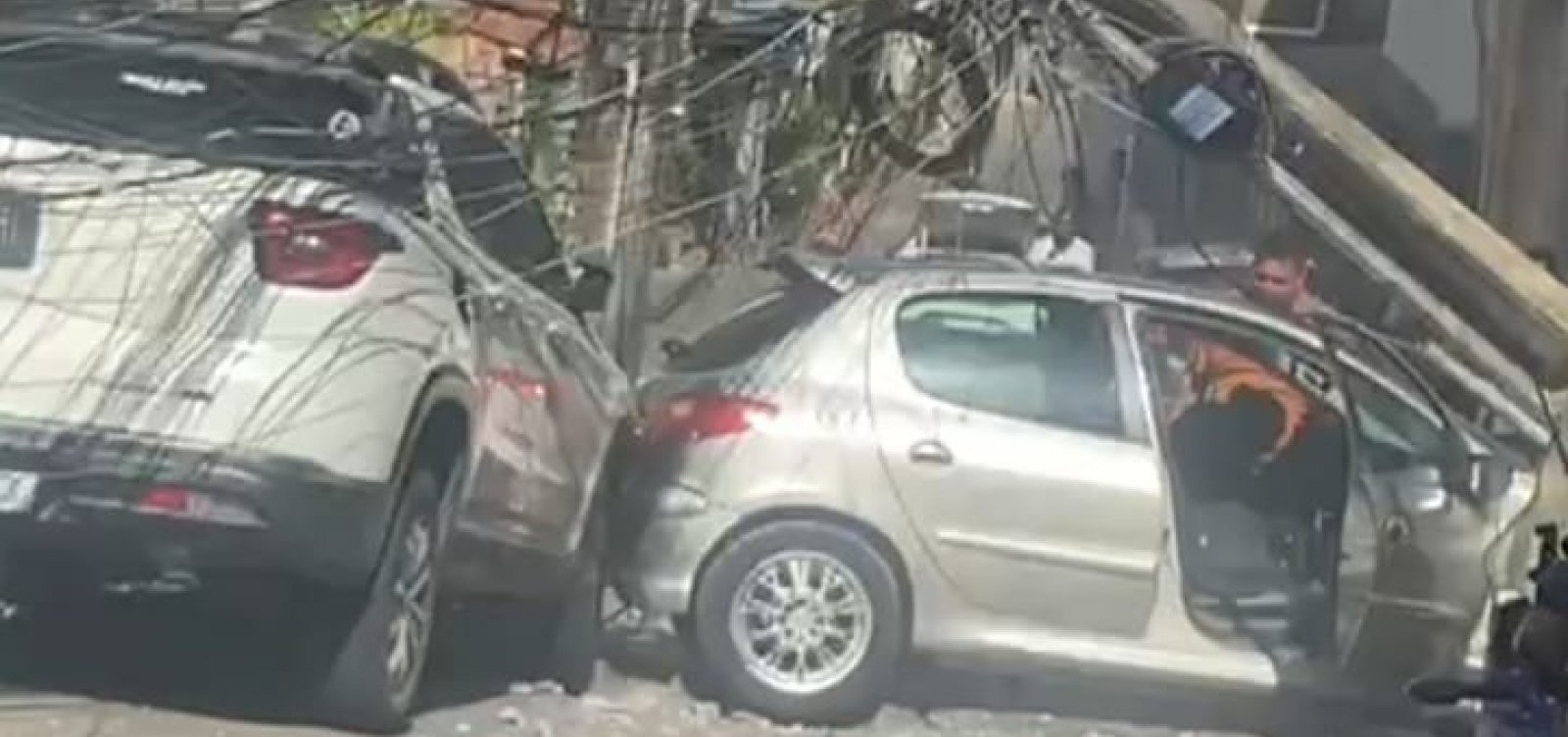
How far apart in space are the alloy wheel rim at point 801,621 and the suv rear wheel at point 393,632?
1.17 m

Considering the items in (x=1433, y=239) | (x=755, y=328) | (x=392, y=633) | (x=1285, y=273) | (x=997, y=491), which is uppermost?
(x=1433, y=239)

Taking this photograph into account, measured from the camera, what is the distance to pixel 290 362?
7.83 m

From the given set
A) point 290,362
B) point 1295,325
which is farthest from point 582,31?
point 1295,325

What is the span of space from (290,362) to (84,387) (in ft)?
1.66

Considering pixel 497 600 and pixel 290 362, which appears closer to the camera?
pixel 290 362

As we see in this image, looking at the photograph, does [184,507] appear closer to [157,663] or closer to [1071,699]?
[157,663]

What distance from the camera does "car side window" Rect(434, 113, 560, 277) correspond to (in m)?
8.71

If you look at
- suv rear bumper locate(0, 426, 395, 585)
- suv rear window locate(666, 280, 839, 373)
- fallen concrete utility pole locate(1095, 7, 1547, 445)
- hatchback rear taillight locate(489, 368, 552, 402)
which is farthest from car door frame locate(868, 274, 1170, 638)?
suv rear bumper locate(0, 426, 395, 585)

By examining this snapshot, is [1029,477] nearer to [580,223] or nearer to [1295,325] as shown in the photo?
[1295,325]

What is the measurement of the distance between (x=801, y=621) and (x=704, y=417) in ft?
2.27

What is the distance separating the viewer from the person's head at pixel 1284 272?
33.0 ft

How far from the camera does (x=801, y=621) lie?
960 cm

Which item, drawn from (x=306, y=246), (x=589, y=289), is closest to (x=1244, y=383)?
(x=589, y=289)

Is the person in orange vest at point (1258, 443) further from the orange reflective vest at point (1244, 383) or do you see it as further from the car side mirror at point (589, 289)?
the car side mirror at point (589, 289)
